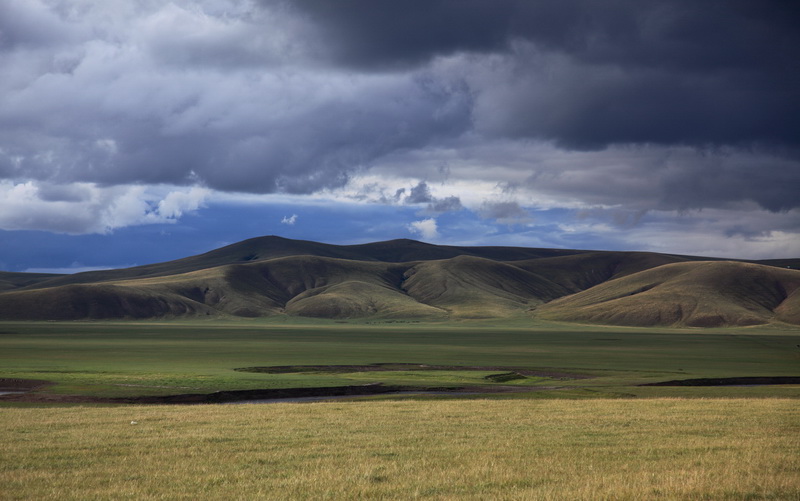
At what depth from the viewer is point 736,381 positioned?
197 feet

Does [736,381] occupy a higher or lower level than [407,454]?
lower

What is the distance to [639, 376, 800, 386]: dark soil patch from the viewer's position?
2224 inches

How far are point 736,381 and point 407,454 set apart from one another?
50.7 m

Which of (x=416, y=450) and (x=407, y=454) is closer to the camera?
(x=407, y=454)

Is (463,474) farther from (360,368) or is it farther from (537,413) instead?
(360,368)

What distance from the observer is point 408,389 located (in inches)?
1966

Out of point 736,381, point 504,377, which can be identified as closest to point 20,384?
point 504,377

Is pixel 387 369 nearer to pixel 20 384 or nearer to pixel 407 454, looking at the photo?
pixel 20 384

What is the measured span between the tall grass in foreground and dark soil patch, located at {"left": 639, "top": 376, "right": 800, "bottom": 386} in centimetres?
2625

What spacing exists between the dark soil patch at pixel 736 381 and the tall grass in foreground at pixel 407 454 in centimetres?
2625

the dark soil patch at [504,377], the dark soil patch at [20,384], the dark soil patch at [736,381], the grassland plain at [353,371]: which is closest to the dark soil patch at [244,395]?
the grassland plain at [353,371]

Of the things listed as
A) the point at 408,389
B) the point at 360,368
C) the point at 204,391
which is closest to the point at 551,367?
the point at 360,368

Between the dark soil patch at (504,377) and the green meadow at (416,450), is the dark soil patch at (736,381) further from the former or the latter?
the green meadow at (416,450)

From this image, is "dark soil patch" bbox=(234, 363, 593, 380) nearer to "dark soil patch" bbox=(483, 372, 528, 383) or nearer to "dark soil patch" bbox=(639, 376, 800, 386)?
"dark soil patch" bbox=(483, 372, 528, 383)
